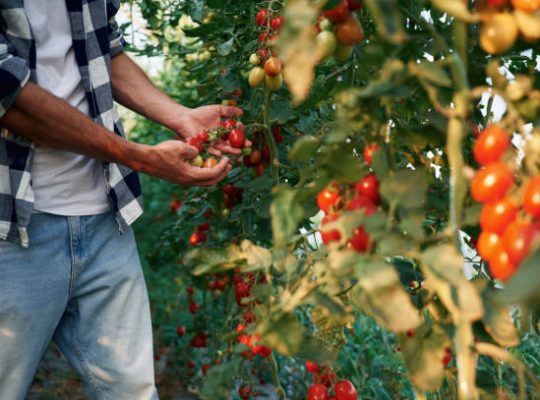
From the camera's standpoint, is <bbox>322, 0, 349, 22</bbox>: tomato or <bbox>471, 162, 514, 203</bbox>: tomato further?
<bbox>322, 0, 349, 22</bbox>: tomato

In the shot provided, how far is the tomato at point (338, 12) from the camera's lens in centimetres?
74

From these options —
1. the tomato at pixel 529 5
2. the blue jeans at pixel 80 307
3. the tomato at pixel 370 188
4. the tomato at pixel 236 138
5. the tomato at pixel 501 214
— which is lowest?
the blue jeans at pixel 80 307

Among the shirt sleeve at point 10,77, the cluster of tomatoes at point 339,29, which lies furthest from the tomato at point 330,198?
the shirt sleeve at point 10,77

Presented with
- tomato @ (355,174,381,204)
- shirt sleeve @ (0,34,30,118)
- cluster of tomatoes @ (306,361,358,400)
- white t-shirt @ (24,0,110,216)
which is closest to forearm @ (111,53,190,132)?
white t-shirt @ (24,0,110,216)

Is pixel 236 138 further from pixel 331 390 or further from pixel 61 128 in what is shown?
pixel 331 390

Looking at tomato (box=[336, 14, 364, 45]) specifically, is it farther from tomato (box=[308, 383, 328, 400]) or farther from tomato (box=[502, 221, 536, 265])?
tomato (box=[308, 383, 328, 400])

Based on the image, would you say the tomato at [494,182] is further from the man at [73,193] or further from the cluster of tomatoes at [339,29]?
the man at [73,193]

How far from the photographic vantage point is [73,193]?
1.37 m

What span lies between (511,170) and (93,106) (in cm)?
102

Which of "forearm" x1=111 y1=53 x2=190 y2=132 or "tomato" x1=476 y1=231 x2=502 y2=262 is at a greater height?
"tomato" x1=476 y1=231 x2=502 y2=262

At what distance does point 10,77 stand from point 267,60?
454mm

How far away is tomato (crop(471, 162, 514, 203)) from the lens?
1.83ft

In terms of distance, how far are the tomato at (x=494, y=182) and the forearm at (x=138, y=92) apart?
1089 millimetres

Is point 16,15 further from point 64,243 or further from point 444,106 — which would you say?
point 444,106
